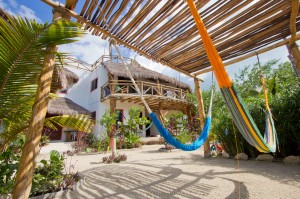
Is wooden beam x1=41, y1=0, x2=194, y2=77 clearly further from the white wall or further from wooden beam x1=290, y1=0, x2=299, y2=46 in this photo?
the white wall

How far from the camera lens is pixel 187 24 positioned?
7.63 feet

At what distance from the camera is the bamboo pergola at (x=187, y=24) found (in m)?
2.00

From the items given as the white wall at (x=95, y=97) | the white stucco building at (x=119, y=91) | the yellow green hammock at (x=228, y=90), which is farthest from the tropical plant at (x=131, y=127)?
the yellow green hammock at (x=228, y=90)

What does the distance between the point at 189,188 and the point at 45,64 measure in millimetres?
2219

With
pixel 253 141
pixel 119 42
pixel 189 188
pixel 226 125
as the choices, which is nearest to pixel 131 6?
pixel 119 42

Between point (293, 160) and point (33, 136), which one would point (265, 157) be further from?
point (33, 136)

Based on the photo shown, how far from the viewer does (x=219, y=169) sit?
3.28 m

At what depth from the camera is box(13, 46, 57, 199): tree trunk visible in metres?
1.26

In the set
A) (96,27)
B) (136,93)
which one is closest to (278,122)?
(96,27)

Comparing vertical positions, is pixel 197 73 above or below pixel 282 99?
above

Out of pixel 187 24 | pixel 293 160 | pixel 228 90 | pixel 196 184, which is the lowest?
pixel 196 184

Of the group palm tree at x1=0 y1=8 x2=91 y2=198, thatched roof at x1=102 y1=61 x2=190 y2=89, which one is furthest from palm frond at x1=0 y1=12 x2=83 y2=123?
thatched roof at x1=102 y1=61 x2=190 y2=89

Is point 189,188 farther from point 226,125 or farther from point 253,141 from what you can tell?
point 226,125

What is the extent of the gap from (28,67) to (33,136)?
57 cm
